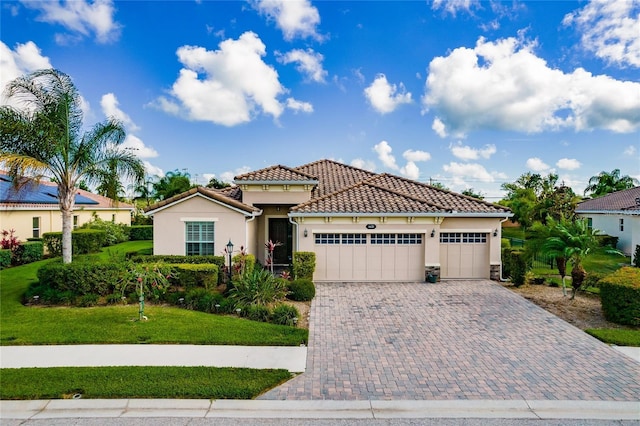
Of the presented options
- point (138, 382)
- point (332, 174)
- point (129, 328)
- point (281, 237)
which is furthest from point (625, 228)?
point (138, 382)

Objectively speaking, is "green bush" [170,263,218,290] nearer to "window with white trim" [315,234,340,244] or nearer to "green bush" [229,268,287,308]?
"green bush" [229,268,287,308]

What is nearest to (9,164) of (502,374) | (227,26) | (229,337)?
(229,337)

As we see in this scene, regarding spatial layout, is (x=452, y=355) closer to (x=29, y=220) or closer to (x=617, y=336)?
(x=617, y=336)

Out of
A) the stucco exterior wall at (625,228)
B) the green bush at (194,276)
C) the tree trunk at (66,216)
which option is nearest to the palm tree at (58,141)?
the tree trunk at (66,216)

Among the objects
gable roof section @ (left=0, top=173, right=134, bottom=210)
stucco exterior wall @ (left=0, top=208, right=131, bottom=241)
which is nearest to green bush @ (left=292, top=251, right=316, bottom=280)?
gable roof section @ (left=0, top=173, right=134, bottom=210)

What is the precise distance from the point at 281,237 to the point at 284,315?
8881mm

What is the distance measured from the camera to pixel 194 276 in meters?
12.6

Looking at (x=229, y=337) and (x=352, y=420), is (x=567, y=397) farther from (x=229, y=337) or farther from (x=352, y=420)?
(x=229, y=337)

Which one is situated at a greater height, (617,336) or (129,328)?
(129,328)

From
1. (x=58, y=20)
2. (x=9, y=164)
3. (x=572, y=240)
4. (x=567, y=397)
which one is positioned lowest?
(x=567, y=397)

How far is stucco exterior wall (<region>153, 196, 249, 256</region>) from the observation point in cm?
1509

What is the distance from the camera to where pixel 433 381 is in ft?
22.3

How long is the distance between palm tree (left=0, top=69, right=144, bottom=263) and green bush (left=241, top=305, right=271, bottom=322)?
7539mm

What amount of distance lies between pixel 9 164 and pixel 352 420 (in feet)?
44.1
